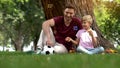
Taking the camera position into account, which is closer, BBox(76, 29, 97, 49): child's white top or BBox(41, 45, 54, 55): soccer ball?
BBox(41, 45, 54, 55): soccer ball

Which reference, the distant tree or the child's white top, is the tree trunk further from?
the distant tree

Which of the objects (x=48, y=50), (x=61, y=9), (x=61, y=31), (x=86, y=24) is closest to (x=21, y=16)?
(x=61, y=9)

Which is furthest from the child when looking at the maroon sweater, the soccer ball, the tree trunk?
the tree trunk

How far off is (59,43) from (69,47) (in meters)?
0.29

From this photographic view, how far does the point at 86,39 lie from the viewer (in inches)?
348

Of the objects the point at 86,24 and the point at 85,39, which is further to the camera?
the point at 85,39

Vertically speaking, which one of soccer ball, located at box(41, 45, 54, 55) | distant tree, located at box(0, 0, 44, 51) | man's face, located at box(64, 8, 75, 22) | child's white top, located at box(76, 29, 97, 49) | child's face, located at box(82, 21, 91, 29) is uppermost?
man's face, located at box(64, 8, 75, 22)

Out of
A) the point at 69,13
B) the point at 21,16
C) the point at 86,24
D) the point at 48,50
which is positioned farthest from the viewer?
the point at 21,16

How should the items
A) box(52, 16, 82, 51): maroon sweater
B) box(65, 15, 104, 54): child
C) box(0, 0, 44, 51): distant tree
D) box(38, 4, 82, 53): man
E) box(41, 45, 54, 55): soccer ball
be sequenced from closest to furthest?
box(41, 45, 54, 55): soccer ball < box(65, 15, 104, 54): child < box(38, 4, 82, 53): man < box(52, 16, 82, 51): maroon sweater < box(0, 0, 44, 51): distant tree

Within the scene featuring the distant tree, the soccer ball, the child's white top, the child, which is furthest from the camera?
the distant tree

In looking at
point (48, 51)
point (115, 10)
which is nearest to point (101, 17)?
point (115, 10)

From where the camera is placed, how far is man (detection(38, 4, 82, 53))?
29.2ft

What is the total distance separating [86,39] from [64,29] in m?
0.61

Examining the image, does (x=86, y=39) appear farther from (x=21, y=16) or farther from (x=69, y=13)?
(x=21, y=16)
